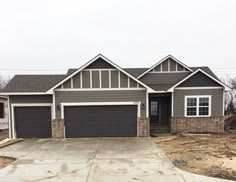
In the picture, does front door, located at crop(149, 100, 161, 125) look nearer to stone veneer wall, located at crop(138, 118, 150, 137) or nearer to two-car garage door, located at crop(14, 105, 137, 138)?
stone veneer wall, located at crop(138, 118, 150, 137)

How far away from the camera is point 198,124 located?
58.2 feet

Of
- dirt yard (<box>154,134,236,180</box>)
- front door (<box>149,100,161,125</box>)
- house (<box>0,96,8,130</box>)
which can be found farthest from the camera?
house (<box>0,96,8,130</box>)

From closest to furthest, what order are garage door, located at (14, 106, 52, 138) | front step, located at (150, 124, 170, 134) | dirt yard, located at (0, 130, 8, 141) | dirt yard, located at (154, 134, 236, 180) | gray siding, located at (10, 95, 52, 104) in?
dirt yard, located at (154, 134, 236, 180) → gray siding, located at (10, 95, 52, 104) → garage door, located at (14, 106, 52, 138) → front step, located at (150, 124, 170, 134) → dirt yard, located at (0, 130, 8, 141)

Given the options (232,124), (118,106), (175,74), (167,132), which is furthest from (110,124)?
(232,124)

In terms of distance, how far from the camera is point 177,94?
17.8 m

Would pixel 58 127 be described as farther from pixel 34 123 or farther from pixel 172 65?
pixel 172 65

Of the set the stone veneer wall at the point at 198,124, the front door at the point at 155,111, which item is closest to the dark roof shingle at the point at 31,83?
the front door at the point at 155,111

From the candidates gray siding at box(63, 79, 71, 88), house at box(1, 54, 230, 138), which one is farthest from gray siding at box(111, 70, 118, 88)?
gray siding at box(63, 79, 71, 88)

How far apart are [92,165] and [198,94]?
1097cm

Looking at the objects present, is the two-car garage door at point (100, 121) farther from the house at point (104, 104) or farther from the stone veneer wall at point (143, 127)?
the stone veneer wall at point (143, 127)

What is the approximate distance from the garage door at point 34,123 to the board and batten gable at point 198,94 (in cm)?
847

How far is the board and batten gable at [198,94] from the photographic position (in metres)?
17.7

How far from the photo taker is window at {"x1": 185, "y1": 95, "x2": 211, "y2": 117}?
1773 centimetres

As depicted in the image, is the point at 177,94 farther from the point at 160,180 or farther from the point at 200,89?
the point at 160,180
